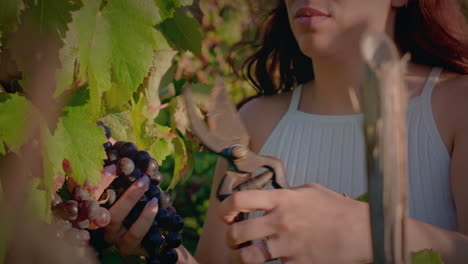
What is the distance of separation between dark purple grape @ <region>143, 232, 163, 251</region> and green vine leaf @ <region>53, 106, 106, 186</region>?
21 cm

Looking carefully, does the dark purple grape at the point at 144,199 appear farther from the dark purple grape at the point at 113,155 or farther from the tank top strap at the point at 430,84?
the tank top strap at the point at 430,84

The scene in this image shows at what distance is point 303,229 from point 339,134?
0.87 metres

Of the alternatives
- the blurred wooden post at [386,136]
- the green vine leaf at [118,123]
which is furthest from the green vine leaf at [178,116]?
the blurred wooden post at [386,136]

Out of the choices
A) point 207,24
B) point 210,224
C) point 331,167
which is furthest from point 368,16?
point 207,24

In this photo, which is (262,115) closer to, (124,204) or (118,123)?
(118,123)

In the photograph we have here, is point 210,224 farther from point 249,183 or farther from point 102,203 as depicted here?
point 249,183

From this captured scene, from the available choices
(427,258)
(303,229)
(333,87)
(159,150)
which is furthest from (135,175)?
(333,87)

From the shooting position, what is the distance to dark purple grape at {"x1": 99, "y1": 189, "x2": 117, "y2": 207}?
A: 87 centimetres

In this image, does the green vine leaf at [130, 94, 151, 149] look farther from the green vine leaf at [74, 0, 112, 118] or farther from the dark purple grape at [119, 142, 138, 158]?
the green vine leaf at [74, 0, 112, 118]

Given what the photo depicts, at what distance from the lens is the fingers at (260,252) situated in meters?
0.71

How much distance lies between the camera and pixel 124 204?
0.87 metres

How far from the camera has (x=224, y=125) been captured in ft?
2.42

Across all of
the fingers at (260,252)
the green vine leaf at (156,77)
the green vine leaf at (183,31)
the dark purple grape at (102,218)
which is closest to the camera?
the fingers at (260,252)

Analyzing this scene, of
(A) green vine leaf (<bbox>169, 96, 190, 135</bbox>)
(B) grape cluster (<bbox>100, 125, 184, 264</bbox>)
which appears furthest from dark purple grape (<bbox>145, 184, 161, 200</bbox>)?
(A) green vine leaf (<bbox>169, 96, 190, 135</bbox>)
